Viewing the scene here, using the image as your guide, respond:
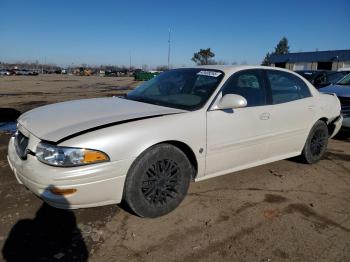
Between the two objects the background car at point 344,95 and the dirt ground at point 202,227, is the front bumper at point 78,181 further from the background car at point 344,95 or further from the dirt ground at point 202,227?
the background car at point 344,95

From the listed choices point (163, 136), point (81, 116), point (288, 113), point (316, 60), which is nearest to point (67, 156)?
point (81, 116)

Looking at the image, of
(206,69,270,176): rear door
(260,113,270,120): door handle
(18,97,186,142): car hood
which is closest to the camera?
(18,97,186,142): car hood

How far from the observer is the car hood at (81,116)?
3002mm

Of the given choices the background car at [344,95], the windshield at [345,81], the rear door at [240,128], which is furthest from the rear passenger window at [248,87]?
the windshield at [345,81]

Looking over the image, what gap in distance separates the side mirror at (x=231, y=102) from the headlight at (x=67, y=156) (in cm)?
147

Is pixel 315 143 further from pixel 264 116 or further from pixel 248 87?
pixel 248 87

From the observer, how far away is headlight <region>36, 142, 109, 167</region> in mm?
2775

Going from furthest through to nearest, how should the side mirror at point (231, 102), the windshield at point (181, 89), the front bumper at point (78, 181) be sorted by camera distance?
the windshield at point (181, 89) < the side mirror at point (231, 102) < the front bumper at point (78, 181)

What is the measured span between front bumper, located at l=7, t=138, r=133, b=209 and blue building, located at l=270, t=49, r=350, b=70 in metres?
48.7

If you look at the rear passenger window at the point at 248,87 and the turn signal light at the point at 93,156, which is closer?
the turn signal light at the point at 93,156

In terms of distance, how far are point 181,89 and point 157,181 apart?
53.3 inches

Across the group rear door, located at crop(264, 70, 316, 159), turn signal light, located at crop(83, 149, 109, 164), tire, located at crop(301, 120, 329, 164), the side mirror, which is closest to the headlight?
turn signal light, located at crop(83, 149, 109, 164)

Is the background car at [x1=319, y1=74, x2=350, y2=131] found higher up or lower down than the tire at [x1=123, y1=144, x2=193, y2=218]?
higher up

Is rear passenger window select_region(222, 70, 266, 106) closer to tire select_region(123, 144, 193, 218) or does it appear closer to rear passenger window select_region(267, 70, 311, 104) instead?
rear passenger window select_region(267, 70, 311, 104)
